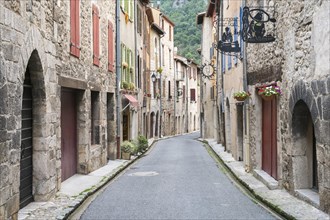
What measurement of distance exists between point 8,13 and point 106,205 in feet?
13.1

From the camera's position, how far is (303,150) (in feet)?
29.3

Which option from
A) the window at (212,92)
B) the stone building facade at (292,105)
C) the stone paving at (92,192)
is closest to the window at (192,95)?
the window at (212,92)

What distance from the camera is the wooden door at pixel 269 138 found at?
36.0 feet

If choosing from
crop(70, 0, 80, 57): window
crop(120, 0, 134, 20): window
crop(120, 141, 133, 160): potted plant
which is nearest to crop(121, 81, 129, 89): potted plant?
crop(120, 141, 133, 160): potted plant

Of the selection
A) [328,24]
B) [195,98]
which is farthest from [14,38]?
[195,98]

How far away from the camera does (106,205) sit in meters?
8.71

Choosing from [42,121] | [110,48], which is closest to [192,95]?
[110,48]

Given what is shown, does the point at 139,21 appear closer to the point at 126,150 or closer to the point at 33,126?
the point at 126,150

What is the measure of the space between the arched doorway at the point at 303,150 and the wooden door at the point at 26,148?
4.83m

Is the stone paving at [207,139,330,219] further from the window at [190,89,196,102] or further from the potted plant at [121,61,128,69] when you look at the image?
the window at [190,89,196,102]

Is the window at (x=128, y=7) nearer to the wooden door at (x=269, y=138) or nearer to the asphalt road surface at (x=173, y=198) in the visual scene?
the asphalt road surface at (x=173, y=198)

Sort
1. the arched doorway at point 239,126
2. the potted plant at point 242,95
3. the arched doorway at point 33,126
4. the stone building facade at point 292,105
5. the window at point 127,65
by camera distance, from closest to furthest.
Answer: the stone building facade at point 292,105, the arched doorway at point 33,126, the potted plant at point 242,95, the arched doorway at point 239,126, the window at point 127,65

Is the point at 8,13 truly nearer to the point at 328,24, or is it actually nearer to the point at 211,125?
the point at 328,24

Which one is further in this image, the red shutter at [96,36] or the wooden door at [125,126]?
the wooden door at [125,126]
